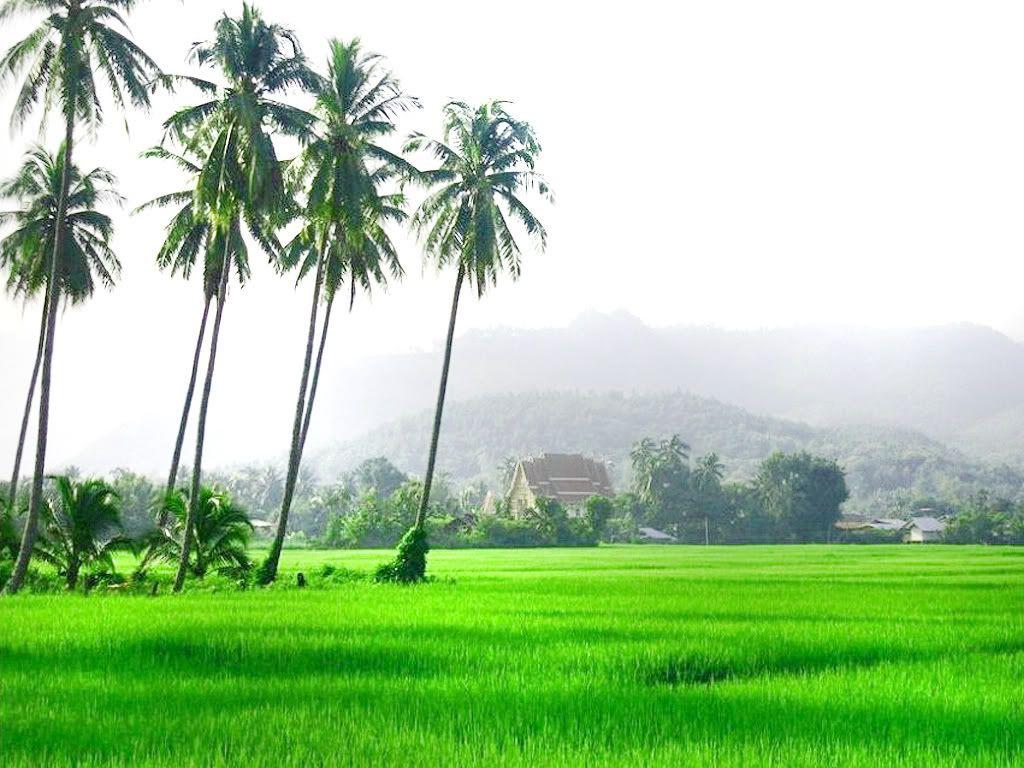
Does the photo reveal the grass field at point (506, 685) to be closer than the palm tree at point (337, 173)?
Yes

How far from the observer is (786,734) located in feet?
26.6

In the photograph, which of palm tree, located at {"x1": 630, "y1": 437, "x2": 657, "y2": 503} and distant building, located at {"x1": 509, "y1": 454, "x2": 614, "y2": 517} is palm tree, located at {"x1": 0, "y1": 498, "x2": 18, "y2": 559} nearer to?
palm tree, located at {"x1": 630, "y1": 437, "x2": 657, "y2": 503}

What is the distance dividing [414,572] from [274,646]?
18.0 meters

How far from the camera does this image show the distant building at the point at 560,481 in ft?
432

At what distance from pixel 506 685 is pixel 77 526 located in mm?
19865

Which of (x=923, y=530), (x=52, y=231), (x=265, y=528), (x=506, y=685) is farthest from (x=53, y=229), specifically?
(x=923, y=530)

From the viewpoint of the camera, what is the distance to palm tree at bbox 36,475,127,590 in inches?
1025

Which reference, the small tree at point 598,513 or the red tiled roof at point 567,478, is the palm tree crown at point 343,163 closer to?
the small tree at point 598,513

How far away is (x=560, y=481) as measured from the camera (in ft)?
458

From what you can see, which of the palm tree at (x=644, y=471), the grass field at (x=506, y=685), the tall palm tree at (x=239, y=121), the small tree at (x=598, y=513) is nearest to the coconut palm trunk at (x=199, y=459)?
the tall palm tree at (x=239, y=121)

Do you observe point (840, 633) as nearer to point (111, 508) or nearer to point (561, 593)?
point (561, 593)

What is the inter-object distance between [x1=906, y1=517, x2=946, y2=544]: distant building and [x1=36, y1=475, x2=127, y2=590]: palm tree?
92.0m

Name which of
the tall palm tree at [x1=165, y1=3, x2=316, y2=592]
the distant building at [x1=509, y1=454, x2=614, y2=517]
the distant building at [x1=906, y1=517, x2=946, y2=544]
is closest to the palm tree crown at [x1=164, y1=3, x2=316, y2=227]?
the tall palm tree at [x1=165, y1=3, x2=316, y2=592]

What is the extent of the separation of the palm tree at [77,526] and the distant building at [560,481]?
329 feet
